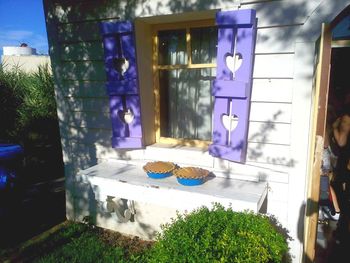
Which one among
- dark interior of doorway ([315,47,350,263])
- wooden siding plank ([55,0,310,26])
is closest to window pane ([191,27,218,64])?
wooden siding plank ([55,0,310,26])

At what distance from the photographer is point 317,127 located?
8.46 ft

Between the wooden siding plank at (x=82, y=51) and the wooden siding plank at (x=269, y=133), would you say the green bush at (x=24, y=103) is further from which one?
Result: the wooden siding plank at (x=269, y=133)

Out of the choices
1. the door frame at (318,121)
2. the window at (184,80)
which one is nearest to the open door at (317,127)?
the door frame at (318,121)

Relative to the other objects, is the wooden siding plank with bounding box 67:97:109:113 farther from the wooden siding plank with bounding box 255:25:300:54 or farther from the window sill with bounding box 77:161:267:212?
the wooden siding plank with bounding box 255:25:300:54

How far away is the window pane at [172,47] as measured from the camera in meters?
3.81

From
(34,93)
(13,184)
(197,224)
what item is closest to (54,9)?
(13,184)

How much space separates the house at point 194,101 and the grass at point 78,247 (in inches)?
8.8

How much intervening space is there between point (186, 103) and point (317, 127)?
1.82 metres

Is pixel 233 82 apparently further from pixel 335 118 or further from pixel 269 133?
pixel 335 118

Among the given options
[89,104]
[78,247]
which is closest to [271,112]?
[89,104]

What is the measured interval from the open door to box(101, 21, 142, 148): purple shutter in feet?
7.05

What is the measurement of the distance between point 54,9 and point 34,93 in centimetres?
479

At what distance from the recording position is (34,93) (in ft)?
27.6

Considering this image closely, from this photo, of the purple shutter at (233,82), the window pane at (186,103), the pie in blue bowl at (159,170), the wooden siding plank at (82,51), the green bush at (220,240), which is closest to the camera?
the green bush at (220,240)
